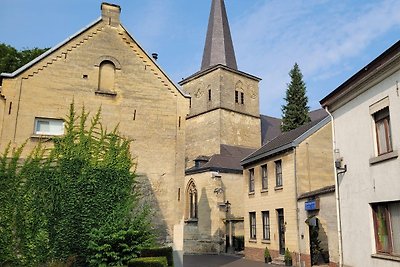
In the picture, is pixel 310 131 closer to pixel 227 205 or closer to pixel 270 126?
pixel 227 205

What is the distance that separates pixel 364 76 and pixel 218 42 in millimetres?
35506

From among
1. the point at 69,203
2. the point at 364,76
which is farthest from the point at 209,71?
the point at 364,76

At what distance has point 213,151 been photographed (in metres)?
40.8

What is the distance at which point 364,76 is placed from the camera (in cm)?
1179

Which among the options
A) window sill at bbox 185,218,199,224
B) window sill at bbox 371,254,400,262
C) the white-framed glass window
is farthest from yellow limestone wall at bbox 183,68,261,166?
window sill at bbox 371,254,400,262

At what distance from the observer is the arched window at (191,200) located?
117ft

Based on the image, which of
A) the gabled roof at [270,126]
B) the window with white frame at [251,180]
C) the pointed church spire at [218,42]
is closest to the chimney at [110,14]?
the window with white frame at [251,180]

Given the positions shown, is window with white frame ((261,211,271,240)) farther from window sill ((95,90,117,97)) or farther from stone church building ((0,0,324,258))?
window sill ((95,90,117,97))

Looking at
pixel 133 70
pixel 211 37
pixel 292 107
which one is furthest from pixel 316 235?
pixel 211 37

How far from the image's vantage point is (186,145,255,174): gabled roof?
3453 cm

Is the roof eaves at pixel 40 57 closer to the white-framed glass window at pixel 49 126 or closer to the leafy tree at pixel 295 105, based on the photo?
the white-framed glass window at pixel 49 126

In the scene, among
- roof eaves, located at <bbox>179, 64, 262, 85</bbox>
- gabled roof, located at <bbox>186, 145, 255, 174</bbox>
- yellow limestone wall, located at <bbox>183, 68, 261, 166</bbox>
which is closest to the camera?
gabled roof, located at <bbox>186, 145, 255, 174</bbox>

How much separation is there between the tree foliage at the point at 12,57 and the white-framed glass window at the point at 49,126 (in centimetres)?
901

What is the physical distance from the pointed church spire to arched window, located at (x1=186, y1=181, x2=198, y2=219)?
629 inches
